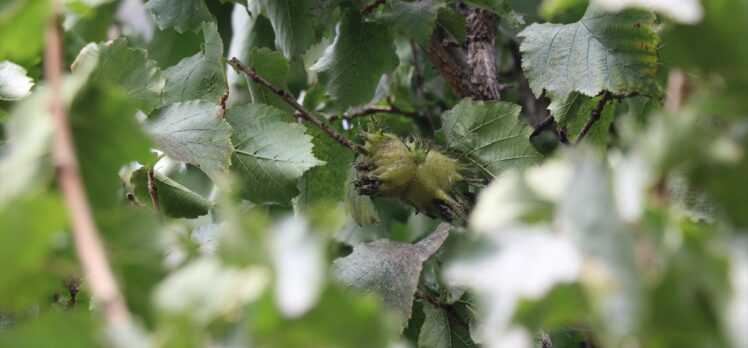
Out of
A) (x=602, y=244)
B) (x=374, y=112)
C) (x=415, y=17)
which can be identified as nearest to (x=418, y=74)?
(x=374, y=112)

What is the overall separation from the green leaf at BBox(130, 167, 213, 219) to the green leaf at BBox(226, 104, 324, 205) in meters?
0.05

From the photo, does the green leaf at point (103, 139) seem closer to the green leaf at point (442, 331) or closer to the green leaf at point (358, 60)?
the green leaf at point (442, 331)

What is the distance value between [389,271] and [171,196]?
0.25m

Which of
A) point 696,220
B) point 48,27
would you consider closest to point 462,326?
point 696,220

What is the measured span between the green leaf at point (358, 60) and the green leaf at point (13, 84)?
0.43 metres

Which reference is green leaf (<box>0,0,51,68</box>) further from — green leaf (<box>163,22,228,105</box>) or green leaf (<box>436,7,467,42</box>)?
green leaf (<box>436,7,467,42</box>)

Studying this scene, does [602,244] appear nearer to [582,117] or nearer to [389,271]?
[389,271]

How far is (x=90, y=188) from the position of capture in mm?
474

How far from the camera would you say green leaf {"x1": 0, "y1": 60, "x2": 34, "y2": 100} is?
2.50 feet

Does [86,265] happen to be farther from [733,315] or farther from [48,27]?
[733,315]

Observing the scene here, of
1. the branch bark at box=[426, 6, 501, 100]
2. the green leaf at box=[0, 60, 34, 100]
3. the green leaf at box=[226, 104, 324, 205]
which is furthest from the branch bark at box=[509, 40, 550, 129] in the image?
the green leaf at box=[0, 60, 34, 100]

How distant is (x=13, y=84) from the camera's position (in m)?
0.76

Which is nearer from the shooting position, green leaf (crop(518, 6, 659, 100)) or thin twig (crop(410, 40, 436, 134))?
green leaf (crop(518, 6, 659, 100))

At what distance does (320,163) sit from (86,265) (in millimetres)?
584
